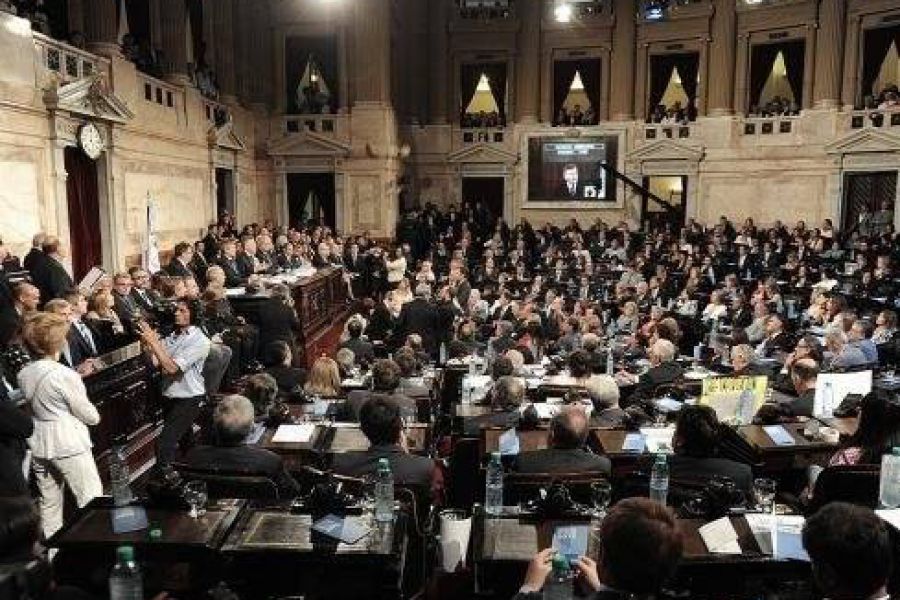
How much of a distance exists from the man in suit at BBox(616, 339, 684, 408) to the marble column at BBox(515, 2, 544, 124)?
52.5 feet

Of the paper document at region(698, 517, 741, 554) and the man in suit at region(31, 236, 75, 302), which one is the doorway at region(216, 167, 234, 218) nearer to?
the man in suit at region(31, 236, 75, 302)

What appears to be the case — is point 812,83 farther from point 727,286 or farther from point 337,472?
point 337,472

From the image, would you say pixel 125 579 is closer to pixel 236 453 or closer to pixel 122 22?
pixel 236 453

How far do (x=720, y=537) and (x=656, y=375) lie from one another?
3.64 metres

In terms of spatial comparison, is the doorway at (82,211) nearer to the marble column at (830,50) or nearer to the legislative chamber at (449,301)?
the legislative chamber at (449,301)

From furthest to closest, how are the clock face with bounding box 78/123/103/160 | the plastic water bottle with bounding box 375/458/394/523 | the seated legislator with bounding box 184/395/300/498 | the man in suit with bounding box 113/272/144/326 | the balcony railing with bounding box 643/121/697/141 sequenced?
the balcony railing with bounding box 643/121/697/141 < the clock face with bounding box 78/123/103/160 < the man in suit with bounding box 113/272/144/326 < the seated legislator with bounding box 184/395/300/498 < the plastic water bottle with bounding box 375/458/394/523

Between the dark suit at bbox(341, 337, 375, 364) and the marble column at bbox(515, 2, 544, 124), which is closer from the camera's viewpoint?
the dark suit at bbox(341, 337, 375, 364)

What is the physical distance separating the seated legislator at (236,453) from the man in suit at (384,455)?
1.08ft

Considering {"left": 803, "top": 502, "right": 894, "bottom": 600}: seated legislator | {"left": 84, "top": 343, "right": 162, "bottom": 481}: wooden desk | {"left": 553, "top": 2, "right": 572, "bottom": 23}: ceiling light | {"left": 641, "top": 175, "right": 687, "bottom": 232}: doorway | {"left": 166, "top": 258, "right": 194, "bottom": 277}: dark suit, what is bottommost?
{"left": 84, "top": 343, "right": 162, "bottom": 481}: wooden desk

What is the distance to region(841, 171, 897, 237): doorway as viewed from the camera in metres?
17.5

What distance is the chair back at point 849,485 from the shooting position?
3.83 meters

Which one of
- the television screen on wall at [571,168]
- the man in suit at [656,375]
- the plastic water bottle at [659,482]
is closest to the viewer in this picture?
the plastic water bottle at [659,482]

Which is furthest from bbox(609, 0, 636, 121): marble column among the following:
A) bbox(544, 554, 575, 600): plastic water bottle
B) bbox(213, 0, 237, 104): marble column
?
bbox(544, 554, 575, 600): plastic water bottle

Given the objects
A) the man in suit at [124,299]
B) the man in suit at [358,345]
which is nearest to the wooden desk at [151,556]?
the man in suit at [358,345]
